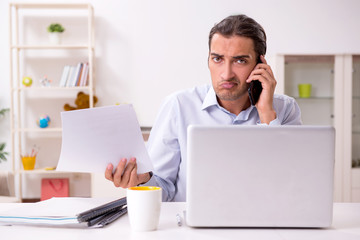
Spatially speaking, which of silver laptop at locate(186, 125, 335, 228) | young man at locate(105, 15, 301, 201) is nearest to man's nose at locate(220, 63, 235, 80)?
young man at locate(105, 15, 301, 201)

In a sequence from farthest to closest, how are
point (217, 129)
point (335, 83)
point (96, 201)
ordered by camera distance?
point (335, 83) → point (96, 201) → point (217, 129)

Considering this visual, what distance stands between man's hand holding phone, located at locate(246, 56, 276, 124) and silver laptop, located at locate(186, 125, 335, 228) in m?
0.67

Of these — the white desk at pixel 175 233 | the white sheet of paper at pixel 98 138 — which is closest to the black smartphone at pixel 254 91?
the white sheet of paper at pixel 98 138

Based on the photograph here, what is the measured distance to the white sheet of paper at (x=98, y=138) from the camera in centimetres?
110

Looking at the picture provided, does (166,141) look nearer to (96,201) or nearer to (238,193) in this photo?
(96,201)

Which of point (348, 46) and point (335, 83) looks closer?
point (335, 83)

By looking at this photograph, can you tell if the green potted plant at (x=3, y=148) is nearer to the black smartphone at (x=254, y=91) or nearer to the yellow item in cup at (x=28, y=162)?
the yellow item in cup at (x=28, y=162)

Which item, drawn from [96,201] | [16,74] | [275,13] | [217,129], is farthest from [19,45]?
[217,129]

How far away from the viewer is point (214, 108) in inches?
67.2

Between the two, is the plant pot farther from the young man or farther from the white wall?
the young man

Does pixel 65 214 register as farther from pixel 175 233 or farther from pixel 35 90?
pixel 35 90

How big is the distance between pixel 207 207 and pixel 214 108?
2.70ft

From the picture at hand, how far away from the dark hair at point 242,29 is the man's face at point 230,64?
0.7 inches

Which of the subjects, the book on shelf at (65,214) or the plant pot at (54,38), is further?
the plant pot at (54,38)
